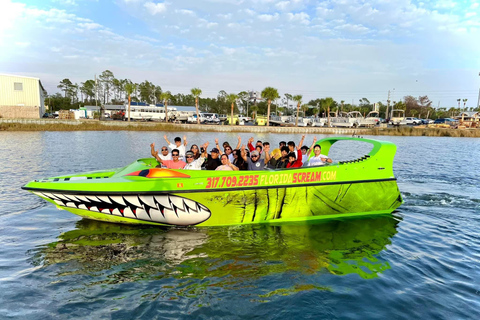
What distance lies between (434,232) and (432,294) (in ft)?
9.93

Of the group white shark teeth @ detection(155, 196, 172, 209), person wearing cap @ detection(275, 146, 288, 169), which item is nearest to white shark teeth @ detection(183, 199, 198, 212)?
white shark teeth @ detection(155, 196, 172, 209)

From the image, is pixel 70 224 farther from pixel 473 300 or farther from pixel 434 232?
pixel 434 232

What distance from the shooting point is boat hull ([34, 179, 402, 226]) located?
6.45 meters

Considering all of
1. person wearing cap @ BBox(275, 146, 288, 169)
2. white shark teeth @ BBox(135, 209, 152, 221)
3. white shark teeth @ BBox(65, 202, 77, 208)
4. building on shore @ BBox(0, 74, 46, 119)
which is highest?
building on shore @ BBox(0, 74, 46, 119)

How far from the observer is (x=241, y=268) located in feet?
17.3

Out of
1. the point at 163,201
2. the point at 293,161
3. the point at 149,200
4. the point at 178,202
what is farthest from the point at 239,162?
the point at 149,200

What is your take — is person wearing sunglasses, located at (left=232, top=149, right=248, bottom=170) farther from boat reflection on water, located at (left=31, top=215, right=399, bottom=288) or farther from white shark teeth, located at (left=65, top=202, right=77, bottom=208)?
white shark teeth, located at (left=65, top=202, right=77, bottom=208)

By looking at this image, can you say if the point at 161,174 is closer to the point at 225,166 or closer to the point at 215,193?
the point at 215,193

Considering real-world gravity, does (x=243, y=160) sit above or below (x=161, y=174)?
above

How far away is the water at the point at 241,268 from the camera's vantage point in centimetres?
420

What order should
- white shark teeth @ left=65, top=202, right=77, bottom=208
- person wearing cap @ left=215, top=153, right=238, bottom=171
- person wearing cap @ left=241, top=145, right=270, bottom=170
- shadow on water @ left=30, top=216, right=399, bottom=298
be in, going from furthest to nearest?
person wearing cap @ left=241, top=145, right=270, bottom=170
person wearing cap @ left=215, top=153, right=238, bottom=171
white shark teeth @ left=65, top=202, right=77, bottom=208
shadow on water @ left=30, top=216, right=399, bottom=298

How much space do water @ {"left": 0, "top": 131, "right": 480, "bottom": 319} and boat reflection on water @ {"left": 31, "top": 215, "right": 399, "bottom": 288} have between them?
0.8 inches

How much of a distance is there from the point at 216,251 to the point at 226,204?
46.0 inches

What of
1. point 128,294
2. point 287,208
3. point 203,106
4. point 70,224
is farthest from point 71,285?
point 203,106
